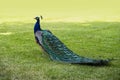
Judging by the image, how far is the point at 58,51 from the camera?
13.4 m

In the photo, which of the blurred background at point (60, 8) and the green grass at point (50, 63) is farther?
the blurred background at point (60, 8)

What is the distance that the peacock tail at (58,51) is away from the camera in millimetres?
12227

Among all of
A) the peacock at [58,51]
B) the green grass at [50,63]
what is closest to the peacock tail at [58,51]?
the peacock at [58,51]

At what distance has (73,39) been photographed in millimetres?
20203

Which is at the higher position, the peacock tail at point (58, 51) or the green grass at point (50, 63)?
the peacock tail at point (58, 51)

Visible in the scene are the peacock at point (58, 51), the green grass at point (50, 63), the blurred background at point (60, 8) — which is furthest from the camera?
the blurred background at point (60, 8)

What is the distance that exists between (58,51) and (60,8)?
33416 millimetres

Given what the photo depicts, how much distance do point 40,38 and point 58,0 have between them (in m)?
37.5

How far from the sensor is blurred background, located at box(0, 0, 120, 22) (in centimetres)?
4253

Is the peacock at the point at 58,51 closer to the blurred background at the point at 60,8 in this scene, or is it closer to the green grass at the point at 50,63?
the green grass at the point at 50,63

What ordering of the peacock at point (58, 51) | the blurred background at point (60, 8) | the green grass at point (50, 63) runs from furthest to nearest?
the blurred background at point (60, 8) < the peacock at point (58, 51) < the green grass at point (50, 63)

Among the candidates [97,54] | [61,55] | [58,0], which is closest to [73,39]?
[97,54]

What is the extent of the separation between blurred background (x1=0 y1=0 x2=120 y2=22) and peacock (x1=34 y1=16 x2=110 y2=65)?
84.8 ft

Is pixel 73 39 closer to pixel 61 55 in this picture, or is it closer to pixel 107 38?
pixel 107 38
